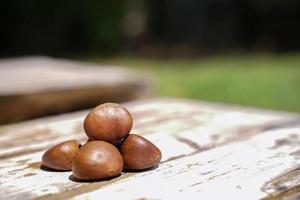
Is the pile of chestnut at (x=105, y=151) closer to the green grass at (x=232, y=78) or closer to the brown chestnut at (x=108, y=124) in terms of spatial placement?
the brown chestnut at (x=108, y=124)

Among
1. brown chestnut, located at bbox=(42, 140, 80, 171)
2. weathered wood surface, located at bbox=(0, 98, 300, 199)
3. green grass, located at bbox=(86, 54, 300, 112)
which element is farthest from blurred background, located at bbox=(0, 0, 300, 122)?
brown chestnut, located at bbox=(42, 140, 80, 171)

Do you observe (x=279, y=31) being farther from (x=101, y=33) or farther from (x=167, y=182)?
(x=167, y=182)

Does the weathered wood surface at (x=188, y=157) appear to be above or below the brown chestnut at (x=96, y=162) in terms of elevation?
below

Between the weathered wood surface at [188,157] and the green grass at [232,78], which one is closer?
the weathered wood surface at [188,157]

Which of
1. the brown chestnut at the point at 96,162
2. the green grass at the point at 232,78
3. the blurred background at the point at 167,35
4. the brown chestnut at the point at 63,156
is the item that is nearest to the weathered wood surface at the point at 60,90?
the green grass at the point at 232,78

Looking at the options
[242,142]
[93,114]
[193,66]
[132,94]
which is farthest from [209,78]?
[93,114]

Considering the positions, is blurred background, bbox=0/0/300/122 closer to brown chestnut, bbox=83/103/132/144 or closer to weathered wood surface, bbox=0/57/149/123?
weathered wood surface, bbox=0/57/149/123
